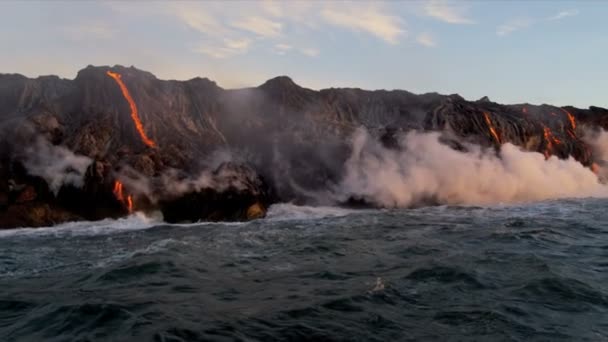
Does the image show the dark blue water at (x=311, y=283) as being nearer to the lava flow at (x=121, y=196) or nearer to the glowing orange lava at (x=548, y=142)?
the lava flow at (x=121, y=196)

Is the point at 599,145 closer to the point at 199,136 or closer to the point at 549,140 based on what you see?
the point at 549,140

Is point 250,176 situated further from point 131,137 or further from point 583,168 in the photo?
point 583,168

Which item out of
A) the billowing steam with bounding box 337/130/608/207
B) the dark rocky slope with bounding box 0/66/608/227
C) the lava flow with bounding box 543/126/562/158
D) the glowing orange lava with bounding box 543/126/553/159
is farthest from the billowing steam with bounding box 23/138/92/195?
the lava flow with bounding box 543/126/562/158

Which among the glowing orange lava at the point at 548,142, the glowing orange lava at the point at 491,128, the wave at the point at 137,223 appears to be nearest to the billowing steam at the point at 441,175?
the glowing orange lava at the point at 491,128

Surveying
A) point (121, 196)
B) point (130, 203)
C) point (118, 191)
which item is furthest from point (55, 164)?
point (130, 203)

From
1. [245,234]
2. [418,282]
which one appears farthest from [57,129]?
[418,282]

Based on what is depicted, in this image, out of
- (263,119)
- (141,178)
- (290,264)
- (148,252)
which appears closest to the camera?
(290,264)

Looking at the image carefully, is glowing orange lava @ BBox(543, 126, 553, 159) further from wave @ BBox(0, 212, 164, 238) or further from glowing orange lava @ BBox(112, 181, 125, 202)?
glowing orange lava @ BBox(112, 181, 125, 202)
